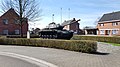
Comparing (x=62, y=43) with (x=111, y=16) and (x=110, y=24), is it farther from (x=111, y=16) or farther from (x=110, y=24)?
(x=111, y=16)

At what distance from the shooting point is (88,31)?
243 feet

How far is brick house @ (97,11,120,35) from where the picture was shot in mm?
53750

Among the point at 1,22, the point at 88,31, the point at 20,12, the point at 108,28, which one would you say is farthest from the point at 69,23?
the point at 20,12

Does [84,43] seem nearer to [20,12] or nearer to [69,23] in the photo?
[20,12]

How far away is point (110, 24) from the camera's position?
56.5 m

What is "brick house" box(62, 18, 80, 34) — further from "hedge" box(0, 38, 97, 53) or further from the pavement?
the pavement

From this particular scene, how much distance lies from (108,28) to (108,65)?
1891 inches

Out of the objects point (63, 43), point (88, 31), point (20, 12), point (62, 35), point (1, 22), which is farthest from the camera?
point (88, 31)

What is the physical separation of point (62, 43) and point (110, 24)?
132 ft

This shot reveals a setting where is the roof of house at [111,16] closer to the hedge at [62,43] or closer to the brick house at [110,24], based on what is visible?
the brick house at [110,24]

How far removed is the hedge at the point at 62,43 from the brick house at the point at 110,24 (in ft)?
112

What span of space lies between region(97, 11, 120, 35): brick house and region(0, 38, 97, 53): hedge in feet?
112

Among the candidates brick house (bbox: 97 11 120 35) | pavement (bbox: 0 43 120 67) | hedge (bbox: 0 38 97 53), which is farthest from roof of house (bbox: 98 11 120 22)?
pavement (bbox: 0 43 120 67)

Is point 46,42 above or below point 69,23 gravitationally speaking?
below
